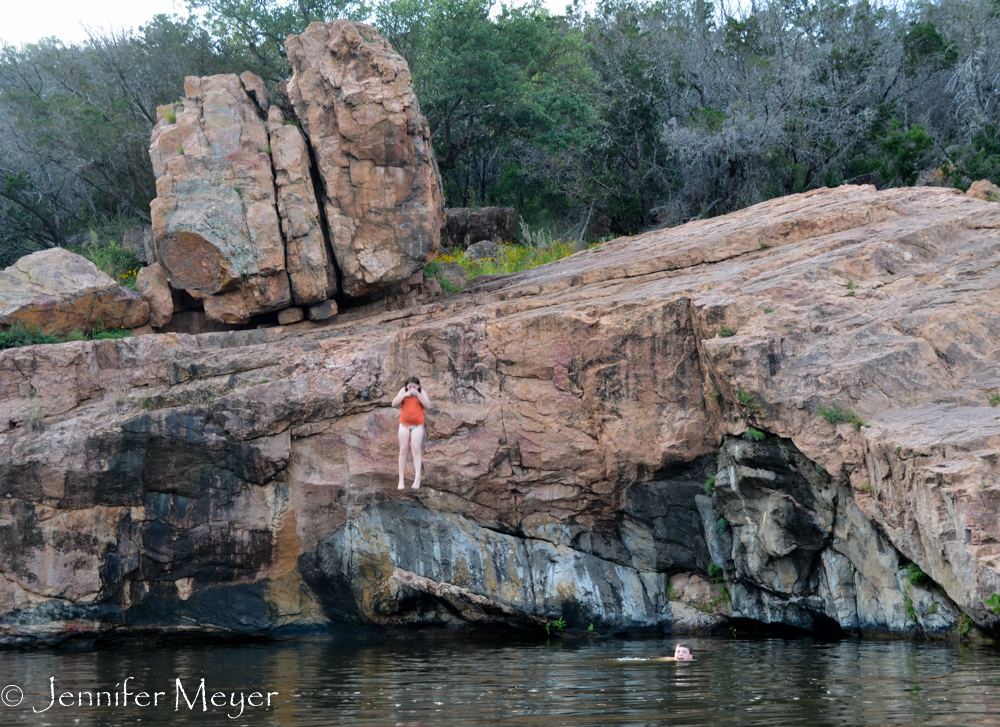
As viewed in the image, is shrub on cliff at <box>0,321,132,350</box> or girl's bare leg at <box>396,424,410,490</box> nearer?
girl's bare leg at <box>396,424,410,490</box>

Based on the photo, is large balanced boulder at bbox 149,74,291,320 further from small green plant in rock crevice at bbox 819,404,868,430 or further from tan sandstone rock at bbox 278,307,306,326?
small green plant in rock crevice at bbox 819,404,868,430

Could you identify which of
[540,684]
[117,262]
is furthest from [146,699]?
[117,262]

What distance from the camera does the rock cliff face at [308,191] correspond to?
1508 cm

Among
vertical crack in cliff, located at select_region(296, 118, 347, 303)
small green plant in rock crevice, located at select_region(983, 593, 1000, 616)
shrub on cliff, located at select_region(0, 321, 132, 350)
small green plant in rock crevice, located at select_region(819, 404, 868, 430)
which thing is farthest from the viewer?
vertical crack in cliff, located at select_region(296, 118, 347, 303)

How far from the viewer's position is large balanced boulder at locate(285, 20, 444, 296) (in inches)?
600

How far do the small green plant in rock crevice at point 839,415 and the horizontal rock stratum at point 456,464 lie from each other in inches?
45.0

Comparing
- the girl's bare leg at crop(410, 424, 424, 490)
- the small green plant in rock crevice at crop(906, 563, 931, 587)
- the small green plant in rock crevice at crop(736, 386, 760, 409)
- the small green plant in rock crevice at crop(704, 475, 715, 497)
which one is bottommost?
the small green plant in rock crevice at crop(906, 563, 931, 587)

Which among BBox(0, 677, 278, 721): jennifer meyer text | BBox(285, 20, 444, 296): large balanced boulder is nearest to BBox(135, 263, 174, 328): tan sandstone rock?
BBox(285, 20, 444, 296): large balanced boulder

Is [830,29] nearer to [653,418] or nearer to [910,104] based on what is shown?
[910,104]

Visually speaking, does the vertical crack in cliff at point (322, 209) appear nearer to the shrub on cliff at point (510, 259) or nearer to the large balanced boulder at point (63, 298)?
the shrub on cliff at point (510, 259)

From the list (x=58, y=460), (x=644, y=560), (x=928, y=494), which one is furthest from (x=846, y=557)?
(x=58, y=460)

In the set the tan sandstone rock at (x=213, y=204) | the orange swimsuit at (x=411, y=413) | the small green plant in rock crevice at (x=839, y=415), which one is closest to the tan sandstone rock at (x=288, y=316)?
the tan sandstone rock at (x=213, y=204)

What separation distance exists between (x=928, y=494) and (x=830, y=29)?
21837 millimetres

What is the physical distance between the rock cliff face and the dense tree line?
846cm
